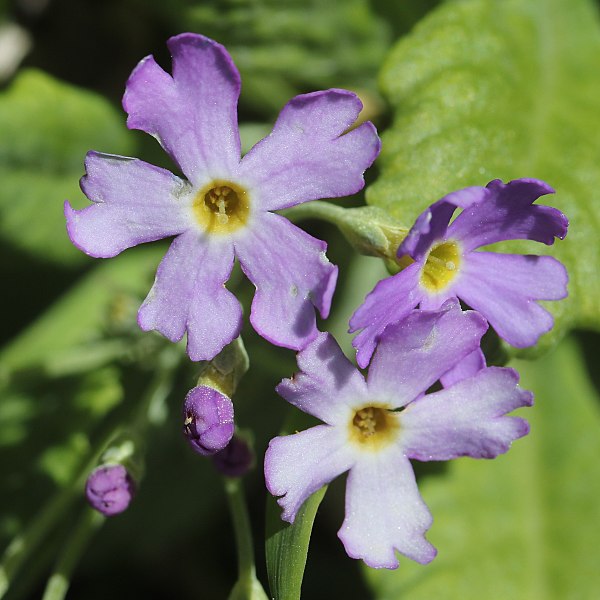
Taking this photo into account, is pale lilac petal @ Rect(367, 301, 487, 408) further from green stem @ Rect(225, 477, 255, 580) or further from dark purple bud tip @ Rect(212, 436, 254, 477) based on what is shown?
green stem @ Rect(225, 477, 255, 580)

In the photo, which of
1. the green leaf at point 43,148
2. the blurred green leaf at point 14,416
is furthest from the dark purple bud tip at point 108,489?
the green leaf at point 43,148

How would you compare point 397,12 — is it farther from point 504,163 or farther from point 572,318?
point 572,318

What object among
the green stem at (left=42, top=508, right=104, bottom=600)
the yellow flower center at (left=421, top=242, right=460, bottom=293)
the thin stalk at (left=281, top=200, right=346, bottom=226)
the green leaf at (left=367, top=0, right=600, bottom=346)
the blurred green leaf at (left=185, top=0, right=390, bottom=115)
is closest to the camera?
the yellow flower center at (left=421, top=242, right=460, bottom=293)

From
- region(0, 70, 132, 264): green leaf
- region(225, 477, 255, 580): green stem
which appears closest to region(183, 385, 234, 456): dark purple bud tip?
region(225, 477, 255, 580): green stem

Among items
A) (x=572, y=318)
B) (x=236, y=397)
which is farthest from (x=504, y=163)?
(x=236, y=397)

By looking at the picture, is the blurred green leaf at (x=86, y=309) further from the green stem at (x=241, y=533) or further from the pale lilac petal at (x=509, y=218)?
the pale lilac petal at (x=509, y=218)

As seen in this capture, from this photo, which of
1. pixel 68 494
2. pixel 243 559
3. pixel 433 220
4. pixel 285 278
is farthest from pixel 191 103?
pixel 68 494

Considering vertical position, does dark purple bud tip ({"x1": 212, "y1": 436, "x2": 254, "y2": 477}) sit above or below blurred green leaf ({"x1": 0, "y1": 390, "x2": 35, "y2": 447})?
above

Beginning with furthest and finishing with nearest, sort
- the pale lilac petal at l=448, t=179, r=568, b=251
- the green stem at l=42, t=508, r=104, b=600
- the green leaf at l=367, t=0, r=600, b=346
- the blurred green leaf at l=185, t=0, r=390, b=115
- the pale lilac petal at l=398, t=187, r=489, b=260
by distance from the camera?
the blurred green leaf at l=185, t=0, r=390, b=115 → the green leaf at l=367, t=0, r=600, b=346 → the green stem at l=42, t=508, r=104, b=600 → the pale lilac petal at l=448, t=179, r=568, b=251 → the pale lilac petal at l=398, t=187, r=489, b=260
